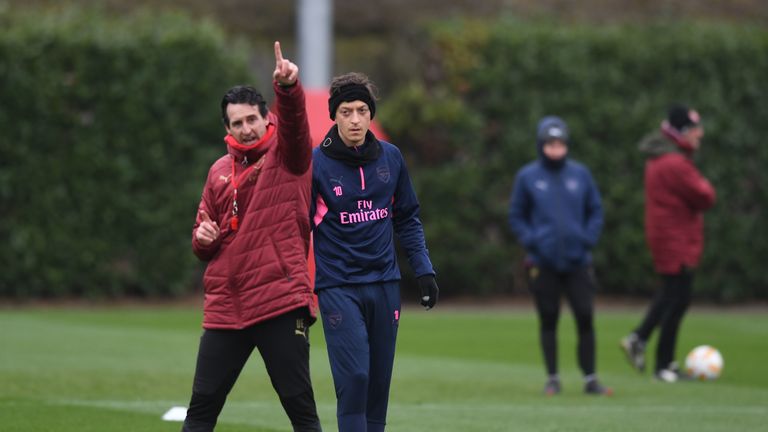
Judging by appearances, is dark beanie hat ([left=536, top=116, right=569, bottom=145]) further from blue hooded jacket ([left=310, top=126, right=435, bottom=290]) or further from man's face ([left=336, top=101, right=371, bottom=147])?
man's face ([left=336, top=101, right=371, bottom=147])

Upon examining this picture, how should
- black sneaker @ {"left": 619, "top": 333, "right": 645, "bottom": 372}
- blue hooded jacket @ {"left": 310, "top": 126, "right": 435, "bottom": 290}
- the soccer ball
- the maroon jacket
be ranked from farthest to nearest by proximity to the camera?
black sneaker @ {"left": 619, "top": 333, "right": 645, "bottom": 372} < the soccer ball < the maroon jacket < blue hooded jacket @ {"left": 310, "top": 126, "right": 435, "bottom": 290}

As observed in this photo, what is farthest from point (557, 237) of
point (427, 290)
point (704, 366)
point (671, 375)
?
point (427, 290)

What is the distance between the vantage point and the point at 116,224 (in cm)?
1875

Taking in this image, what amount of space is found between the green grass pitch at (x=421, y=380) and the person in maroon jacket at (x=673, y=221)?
0.52 meters

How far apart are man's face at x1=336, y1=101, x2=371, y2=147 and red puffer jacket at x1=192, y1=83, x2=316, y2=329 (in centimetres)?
29

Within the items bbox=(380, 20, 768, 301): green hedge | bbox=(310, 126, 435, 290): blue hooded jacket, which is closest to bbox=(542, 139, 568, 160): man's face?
bbox=(310, 126, 435, 290): blue hooded jacket

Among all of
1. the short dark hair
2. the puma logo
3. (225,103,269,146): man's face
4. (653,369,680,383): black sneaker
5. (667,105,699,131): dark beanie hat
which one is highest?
the short dark hair

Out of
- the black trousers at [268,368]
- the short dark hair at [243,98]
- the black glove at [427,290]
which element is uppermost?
the short dark hair at [243,98]

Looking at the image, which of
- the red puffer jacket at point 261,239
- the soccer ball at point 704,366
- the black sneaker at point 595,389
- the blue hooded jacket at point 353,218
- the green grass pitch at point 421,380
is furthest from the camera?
the soccer ball at point 704,366

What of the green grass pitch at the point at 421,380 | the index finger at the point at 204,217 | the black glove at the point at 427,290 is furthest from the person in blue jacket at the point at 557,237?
the index finger at the point at 204,217

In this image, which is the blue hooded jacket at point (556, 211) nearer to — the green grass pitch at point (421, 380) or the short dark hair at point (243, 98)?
the green grass pitch at point (421, 380)

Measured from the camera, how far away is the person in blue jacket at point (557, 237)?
36.5 feet

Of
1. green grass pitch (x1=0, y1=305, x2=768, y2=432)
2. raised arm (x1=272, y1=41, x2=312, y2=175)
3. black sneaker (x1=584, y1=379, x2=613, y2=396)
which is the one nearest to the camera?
raised arm (x1=272, y1=41, x2=312, y2=175)

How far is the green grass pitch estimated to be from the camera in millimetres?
9289
